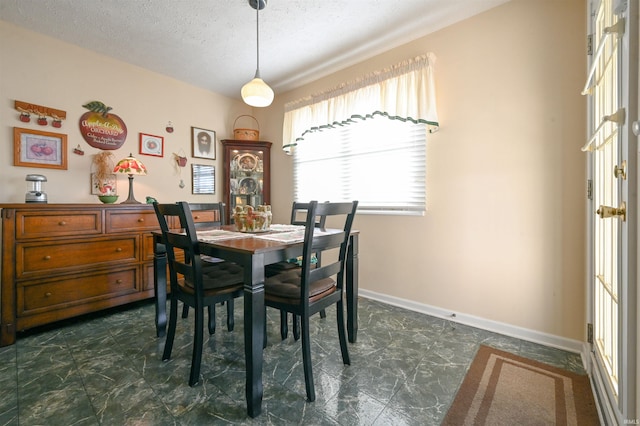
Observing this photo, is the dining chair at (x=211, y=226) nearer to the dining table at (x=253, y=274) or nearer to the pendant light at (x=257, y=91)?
the dining table at (x=253, y=274)

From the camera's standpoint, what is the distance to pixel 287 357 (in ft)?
5.68

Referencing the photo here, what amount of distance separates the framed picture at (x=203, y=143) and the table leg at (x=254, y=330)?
270cm

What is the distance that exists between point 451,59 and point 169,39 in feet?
8.26

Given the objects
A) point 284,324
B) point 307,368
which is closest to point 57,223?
point 284,324

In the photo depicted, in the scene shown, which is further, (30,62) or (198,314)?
(30,62)

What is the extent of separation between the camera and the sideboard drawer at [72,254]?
6.41 ft

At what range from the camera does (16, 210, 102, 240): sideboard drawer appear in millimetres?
1935

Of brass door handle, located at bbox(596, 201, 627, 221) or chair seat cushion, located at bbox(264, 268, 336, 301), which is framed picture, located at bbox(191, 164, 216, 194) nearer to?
chair seat cushion, located at bbox(264, 268, 336, 301)

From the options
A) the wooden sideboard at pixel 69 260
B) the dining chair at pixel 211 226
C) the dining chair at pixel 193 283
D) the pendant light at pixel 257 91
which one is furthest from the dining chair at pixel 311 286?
the wooden sideboard at pixel 69 260

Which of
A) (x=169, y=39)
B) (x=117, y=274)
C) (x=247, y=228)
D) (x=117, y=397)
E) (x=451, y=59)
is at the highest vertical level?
(x=169, y=39)

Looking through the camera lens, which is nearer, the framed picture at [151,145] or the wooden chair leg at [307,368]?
the wooden chair leg at [307,368]

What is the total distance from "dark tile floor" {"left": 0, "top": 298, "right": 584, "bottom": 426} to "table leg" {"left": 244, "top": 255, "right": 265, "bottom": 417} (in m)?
0.09

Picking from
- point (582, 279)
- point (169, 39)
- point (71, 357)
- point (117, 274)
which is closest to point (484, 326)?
point (582, 279)

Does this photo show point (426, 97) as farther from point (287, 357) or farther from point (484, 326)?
point (287, 357)
